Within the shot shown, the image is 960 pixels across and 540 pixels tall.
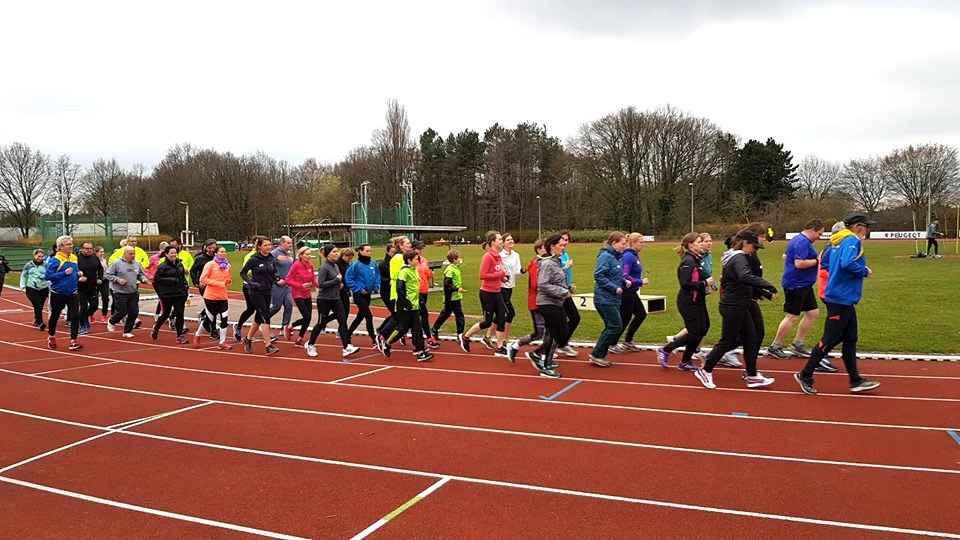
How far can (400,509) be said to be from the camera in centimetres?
428

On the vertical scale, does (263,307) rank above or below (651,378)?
above

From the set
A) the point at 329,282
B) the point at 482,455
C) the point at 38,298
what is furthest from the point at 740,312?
the point at 38,298

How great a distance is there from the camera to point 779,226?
66.3 metres

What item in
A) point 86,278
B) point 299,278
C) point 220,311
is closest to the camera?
point 299,278

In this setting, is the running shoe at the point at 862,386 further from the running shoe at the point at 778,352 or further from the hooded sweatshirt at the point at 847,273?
the running shoe at the point at 778,352

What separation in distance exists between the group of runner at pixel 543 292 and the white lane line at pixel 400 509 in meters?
3.85

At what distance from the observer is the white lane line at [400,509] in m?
3.92

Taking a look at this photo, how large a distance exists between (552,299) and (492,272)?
1987mm

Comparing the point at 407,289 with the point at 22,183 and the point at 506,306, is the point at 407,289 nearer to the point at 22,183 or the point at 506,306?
the point at 506,306

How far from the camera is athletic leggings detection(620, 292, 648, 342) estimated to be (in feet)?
32.2

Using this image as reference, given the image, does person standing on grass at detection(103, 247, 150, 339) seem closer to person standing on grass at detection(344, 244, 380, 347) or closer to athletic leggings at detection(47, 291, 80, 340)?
athletic leggings at detection(47, 291, 80, 340)

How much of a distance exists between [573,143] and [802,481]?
7717cm

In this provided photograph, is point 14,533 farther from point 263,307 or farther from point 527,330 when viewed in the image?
point 527,330

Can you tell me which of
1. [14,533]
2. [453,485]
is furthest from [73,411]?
[453,485]
